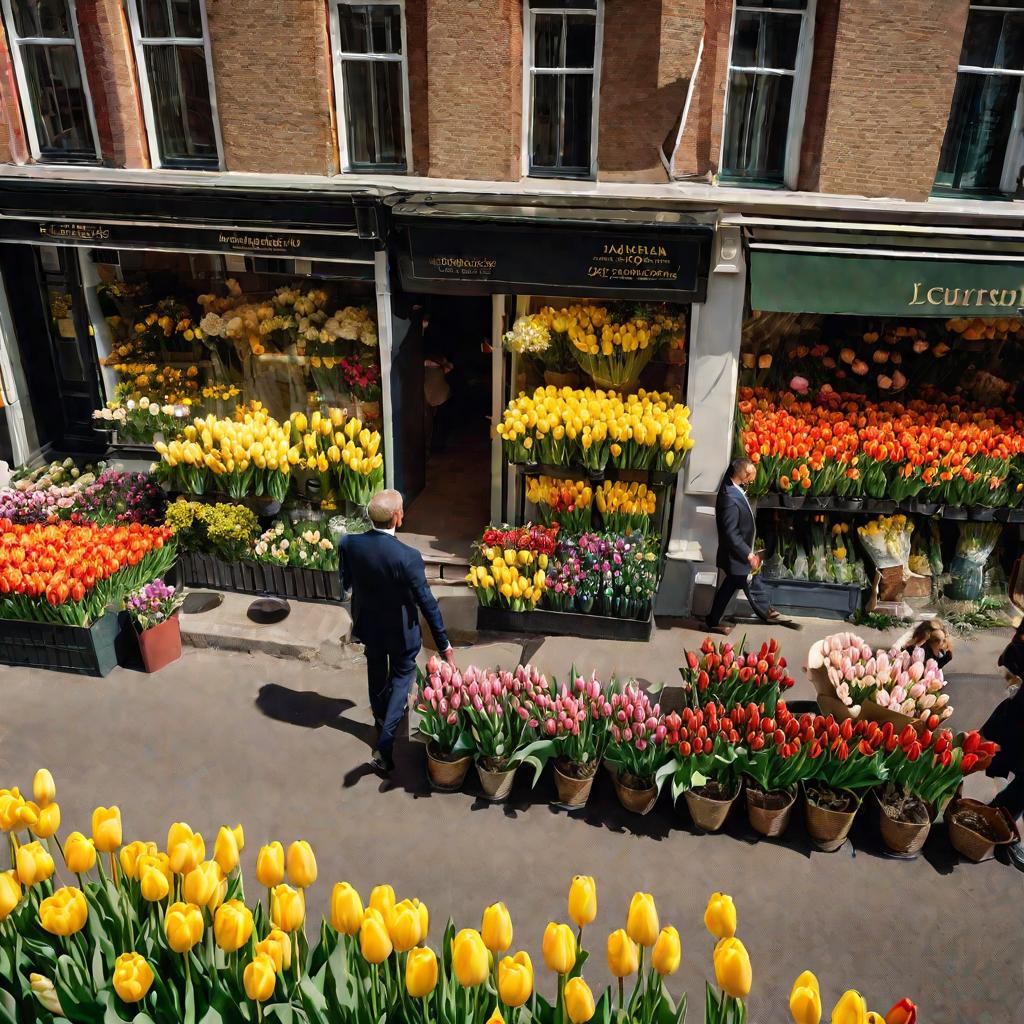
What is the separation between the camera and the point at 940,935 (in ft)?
17.5

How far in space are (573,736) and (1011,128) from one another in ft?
24.2

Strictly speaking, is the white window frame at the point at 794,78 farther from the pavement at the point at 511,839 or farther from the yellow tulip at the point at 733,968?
the yellow tulip at the point at 733,968

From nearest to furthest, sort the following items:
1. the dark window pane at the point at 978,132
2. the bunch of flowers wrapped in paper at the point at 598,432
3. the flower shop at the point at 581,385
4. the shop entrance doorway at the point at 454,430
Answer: the flower shop at the point at 581,385 → the bunch of flowers wrapped in paper at the point at 598,432 → the dark window pane at the point at 978,132 → the shop entrance doorway at the point at 454,430

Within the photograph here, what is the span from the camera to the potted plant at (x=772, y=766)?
18.9 ft

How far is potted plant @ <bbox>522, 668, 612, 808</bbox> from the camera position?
6.04 meters

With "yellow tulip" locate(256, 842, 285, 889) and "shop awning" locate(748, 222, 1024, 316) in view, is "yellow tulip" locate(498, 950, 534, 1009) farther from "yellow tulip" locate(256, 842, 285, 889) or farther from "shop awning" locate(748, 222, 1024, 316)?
"shop awning" locate(748, 222, 1024, 316)

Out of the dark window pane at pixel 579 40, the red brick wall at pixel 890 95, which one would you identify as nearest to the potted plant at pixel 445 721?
the red brick wall at pixel 890 95

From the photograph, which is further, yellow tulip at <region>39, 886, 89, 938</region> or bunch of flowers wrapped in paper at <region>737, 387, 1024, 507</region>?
bunch of flowers wrapped in paper at <region>737, 387, 1024, 507</region>

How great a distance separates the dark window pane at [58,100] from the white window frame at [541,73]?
4.89 meters

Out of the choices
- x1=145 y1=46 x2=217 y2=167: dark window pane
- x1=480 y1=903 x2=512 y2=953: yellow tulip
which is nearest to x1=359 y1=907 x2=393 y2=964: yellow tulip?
x1=480 y1=903 x2=512 y2=953: yellow tulip

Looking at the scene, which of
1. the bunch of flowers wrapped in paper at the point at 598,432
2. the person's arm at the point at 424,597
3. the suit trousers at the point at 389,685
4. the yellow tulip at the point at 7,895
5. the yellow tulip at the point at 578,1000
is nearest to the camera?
the yellow tulip at the point at 578,1000

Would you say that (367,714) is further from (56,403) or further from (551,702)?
(56,403)

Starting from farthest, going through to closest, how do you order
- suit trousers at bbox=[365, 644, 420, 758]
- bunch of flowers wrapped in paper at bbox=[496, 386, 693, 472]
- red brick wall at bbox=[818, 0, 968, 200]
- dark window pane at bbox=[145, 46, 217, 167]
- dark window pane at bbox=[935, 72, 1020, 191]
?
dark window pane at bbox=[145, 46, 217, 167]
dark window pane at bbox=[935, 72, 1020, 191]
bunch of flowers wrapped in paper at bbox=[496, 386, 693, 472]
red brick wall at bbox=[818, 0, 968, 200]
suit trousers at bbox=[365, 644, 420, 758]

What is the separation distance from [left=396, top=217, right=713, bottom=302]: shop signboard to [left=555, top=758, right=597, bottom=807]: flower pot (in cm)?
456
